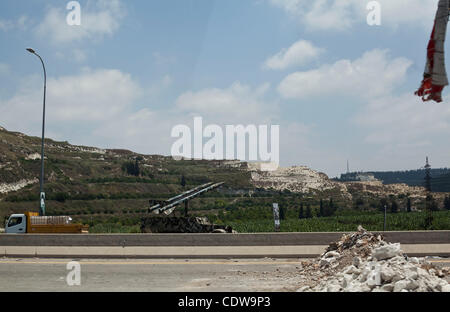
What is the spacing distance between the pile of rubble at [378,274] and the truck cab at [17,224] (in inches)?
752

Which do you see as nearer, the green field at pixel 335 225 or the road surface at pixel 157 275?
the road surface at pixel 157 275

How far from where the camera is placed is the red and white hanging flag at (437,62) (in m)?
7.71

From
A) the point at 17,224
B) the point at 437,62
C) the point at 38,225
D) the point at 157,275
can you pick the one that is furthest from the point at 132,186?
the point at 437,62

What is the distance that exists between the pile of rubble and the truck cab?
1911 centimetres

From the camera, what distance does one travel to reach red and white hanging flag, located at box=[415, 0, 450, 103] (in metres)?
7.71

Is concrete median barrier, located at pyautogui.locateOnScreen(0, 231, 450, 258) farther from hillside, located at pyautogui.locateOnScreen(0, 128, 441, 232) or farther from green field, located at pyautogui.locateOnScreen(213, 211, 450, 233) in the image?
hillside, located at pyautogui.locateOnScreen(0, 128, 441, 232)

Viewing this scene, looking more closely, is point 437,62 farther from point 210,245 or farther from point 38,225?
point 38,225

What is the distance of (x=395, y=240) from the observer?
18.1 meters

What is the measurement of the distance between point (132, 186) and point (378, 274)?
108 meters

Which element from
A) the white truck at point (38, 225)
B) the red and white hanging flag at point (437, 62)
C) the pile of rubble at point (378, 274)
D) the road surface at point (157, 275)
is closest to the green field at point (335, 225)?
the white truck at point (38, 225)

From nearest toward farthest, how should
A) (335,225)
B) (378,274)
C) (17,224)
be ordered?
(378,274) < (17,224) < (335,225)

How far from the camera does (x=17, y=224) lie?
90.8ft

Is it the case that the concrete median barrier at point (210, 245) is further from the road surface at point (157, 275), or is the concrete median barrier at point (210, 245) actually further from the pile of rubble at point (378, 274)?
the pile of rubble at point (378, 274)
